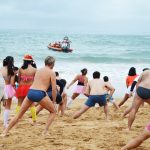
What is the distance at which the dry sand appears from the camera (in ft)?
20.9

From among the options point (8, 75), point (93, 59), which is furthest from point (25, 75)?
point (93, 59)

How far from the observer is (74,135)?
23.7ft

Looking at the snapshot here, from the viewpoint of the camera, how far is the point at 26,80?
25.9 feet

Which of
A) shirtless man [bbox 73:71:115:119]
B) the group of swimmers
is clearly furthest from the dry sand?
shirtless man [bbox 73:71:115:119]

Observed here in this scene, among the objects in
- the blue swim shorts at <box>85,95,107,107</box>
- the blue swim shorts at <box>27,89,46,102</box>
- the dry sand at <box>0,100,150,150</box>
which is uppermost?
the blue swim shorts at <box>27,89,46,102</box>

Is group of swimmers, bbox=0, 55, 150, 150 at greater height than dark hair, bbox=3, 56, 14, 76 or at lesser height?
lesser

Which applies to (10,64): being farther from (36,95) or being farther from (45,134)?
(45,134)

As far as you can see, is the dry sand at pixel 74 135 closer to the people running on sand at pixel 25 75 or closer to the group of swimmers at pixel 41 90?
the group of swimmers at pixel 41 90

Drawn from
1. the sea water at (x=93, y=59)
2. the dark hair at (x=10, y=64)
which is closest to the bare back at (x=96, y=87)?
the dark hair at (x=10, y=64)

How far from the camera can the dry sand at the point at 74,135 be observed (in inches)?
251

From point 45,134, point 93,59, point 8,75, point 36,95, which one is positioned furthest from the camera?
point 93,59

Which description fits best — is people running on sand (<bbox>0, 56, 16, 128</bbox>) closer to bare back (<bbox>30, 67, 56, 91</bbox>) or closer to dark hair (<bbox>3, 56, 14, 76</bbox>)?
dark hair (<bbox>3, 56, 14, 76</bbox>)

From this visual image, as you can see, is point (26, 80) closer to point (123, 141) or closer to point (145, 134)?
point (123, 141)

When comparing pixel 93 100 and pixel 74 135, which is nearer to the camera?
pixel 74 135
